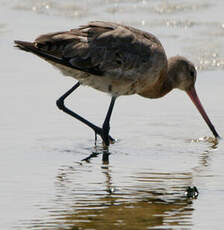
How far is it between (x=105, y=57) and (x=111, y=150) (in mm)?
957

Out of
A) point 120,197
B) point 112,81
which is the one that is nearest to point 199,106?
point 112,81

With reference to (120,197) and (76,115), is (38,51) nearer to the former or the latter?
(76,115)

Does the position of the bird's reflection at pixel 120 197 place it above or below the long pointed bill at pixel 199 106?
above

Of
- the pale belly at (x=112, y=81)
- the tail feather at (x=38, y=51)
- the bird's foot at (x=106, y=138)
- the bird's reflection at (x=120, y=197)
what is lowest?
the bird's foot at (x=106, y=138)

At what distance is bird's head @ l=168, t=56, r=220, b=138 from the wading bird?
44 centimetres

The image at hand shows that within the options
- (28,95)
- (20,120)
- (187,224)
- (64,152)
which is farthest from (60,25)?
(187,224)

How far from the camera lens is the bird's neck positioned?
32.8ft

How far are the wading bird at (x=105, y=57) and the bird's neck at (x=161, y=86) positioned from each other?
0.24 meters

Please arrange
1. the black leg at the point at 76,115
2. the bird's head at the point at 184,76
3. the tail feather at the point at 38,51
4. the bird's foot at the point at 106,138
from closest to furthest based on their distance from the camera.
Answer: the tail feather at the point at 38,51, the bird's foot at the point at 106,138, the black leg at the point at 76,115, the bird's head at the point at 184,76

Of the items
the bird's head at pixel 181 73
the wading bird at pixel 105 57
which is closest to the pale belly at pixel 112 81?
the wading bird at pixel 105 57

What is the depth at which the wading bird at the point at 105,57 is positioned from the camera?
9117mm

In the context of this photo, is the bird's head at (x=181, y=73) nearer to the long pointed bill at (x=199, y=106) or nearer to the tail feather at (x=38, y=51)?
the long pointed bill at (x=199, y=106)

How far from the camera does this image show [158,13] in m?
14.9

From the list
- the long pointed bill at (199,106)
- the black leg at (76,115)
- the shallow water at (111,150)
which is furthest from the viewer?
the long pointed bill at (199,106)
